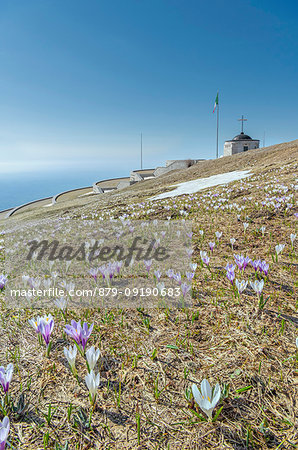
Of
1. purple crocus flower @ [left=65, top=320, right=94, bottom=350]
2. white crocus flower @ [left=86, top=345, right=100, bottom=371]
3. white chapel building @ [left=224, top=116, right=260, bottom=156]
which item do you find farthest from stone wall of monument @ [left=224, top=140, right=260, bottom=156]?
white crocus flower @ [left=86, top=345, right=100, bottom=371]

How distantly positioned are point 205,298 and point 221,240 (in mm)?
2191

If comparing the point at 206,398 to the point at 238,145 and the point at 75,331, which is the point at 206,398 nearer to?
the point at 75,331

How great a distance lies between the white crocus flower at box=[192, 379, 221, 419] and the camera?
53.3 inches

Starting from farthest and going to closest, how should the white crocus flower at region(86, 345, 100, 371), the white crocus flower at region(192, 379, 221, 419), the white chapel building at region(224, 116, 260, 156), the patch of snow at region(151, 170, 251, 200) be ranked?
the white chapel building at region(224, 116, 260, 156), the patch of snow at region(151, 170, 251, 200), the white crocus flower at region(86, 345, 100, 371), the white crocus flower at region(192, 379, 221, 419)

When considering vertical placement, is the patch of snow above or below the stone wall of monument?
below

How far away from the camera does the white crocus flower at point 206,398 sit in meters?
1.35

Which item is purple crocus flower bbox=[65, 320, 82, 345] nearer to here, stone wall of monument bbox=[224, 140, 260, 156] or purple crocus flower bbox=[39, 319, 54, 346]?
purple crocus flower bbox=[39, 319, 54, 346]

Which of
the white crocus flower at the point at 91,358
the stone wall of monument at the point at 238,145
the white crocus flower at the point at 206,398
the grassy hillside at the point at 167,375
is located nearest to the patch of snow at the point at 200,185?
the grassy hillside at the point at 167,375

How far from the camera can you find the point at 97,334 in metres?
2.30

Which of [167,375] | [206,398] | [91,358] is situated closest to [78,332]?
[91,358]

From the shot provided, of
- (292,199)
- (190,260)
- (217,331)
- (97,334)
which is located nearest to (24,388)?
(97,334)

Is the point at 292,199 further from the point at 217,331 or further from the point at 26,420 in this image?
the point at 26,420

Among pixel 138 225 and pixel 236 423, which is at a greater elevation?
pixel 138 225
